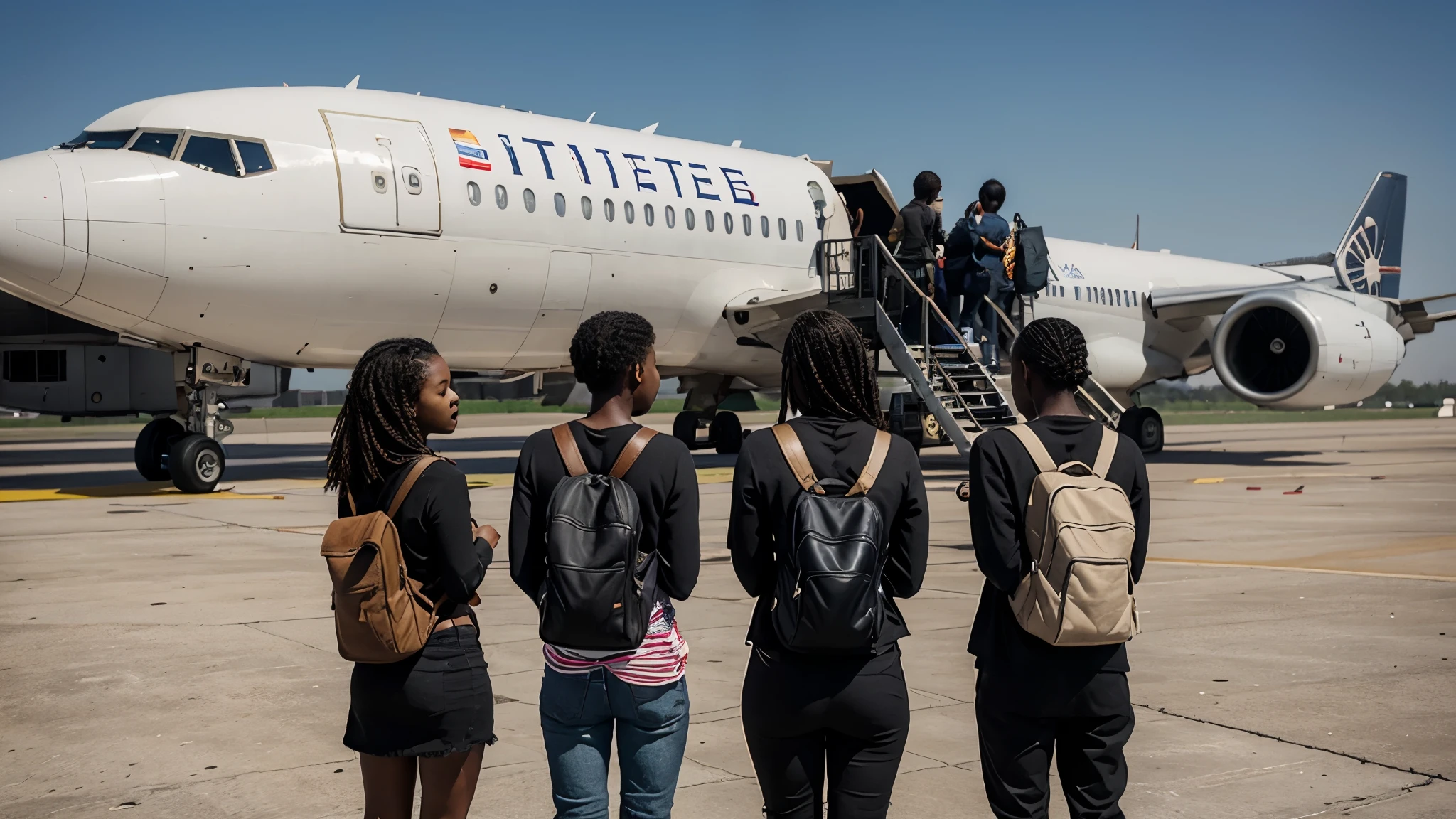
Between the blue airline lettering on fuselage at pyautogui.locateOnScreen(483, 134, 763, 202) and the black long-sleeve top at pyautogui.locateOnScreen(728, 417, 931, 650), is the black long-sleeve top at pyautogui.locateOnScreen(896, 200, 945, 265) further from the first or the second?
the black long-sleeve top at pyautogui.locateOnScreen(728, 417, 931, 650)

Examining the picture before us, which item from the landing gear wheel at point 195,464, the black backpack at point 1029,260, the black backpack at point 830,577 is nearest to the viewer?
the black backpack at point 830,577

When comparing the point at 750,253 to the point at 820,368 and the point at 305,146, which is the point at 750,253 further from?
the point at 820,368

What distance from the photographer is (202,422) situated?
1345 centimetres

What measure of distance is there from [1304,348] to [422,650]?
60.0 ft

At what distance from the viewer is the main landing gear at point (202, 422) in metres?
13.1

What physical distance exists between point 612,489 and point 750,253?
14006 millimetres

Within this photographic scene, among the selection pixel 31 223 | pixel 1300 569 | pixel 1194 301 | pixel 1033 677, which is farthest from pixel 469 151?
pixel 1194 301

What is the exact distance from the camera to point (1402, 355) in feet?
63.7

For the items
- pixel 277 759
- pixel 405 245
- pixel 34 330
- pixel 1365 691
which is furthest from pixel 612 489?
pixel 34 330

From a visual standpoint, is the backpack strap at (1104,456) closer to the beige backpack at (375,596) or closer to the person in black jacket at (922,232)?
the beige backpack at (375,596)

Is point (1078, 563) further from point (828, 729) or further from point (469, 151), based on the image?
point (469, 151)

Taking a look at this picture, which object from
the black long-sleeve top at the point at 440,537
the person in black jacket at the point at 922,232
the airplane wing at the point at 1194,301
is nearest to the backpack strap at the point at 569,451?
the black long-sleeve top at the point at 440,537

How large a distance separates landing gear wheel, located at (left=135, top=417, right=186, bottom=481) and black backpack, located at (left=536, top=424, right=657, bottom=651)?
12924 mm

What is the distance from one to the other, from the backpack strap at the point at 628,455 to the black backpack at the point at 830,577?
0.40 m
